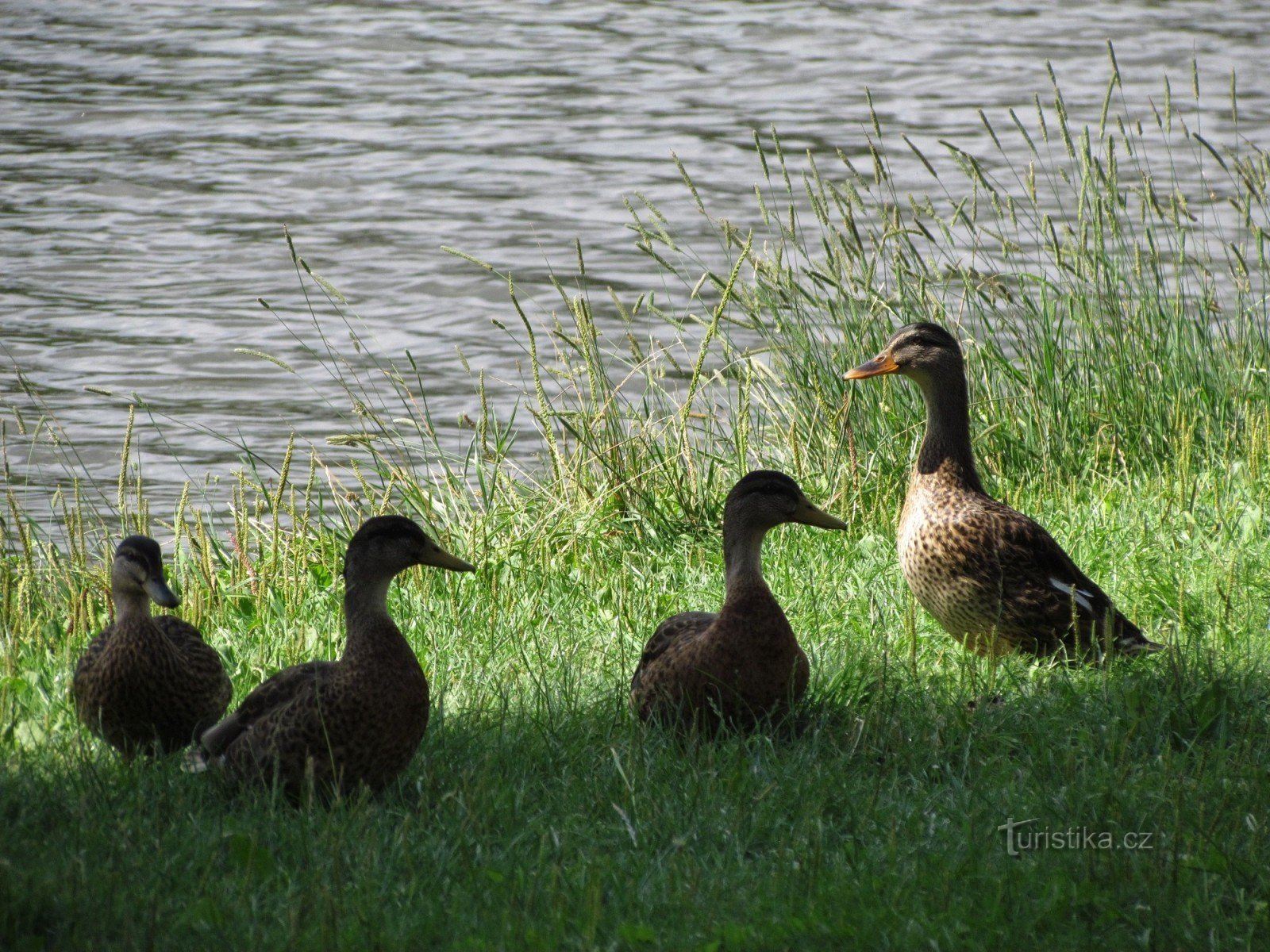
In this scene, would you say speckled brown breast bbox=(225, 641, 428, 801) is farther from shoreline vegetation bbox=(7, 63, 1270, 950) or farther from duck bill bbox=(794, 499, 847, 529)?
duck bill bbox=(794, 499, 847, 529)

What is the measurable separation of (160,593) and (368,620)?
0.69 metres

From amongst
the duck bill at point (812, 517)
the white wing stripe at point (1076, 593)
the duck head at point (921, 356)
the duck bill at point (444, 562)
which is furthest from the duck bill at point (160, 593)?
the white wing stripe at point (1076, 593)

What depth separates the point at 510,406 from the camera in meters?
10.4

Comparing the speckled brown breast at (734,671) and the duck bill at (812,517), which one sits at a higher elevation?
the duck bill at (812,517)

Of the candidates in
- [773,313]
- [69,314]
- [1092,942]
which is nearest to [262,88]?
[69,314]

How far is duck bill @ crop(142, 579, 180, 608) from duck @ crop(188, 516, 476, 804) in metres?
0.37

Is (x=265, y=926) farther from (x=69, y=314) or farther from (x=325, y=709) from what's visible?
(x=69, y=314)

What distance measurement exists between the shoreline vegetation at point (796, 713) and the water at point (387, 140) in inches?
65.7

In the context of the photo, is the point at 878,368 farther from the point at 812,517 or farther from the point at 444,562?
the point at 444,562

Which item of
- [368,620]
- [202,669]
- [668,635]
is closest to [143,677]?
[202,669]

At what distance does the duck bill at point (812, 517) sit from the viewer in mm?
5133

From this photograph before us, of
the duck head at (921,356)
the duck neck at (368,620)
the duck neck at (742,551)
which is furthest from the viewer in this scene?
the duck head at (921,356)

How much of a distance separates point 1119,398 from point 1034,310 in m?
0.61

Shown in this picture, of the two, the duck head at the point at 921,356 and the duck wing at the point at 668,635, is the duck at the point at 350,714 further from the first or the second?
the duck head at the point at 921,356
